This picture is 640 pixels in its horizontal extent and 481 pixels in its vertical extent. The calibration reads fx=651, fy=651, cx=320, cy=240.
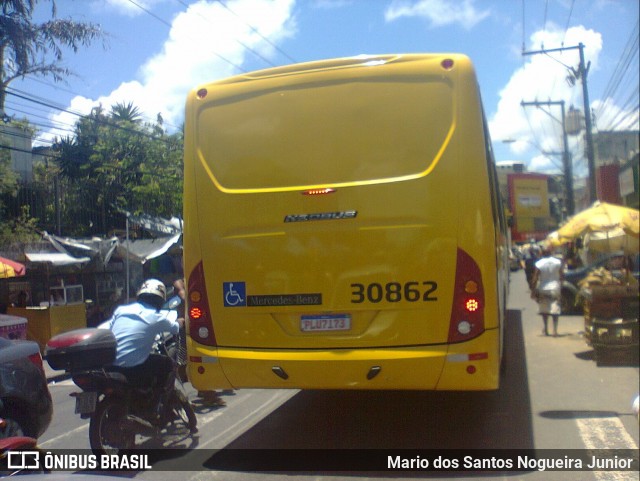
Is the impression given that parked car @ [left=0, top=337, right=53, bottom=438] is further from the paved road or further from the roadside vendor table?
the roadside vendor table

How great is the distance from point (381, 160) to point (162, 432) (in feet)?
11.5

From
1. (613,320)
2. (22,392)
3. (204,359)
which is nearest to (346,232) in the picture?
(204,359)

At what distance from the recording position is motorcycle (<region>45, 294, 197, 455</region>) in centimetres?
543

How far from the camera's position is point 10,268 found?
12.5 m

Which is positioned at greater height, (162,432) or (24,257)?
(24,257)

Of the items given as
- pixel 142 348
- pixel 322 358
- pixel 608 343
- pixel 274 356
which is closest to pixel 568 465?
pixel 322 358

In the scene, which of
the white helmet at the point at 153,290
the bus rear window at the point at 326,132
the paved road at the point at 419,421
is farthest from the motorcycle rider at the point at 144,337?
the bus rear window at the point at 326,132

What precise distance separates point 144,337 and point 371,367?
6.95 feet

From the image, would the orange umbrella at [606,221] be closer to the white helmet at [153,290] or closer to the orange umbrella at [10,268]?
the white helmet at [153,290]

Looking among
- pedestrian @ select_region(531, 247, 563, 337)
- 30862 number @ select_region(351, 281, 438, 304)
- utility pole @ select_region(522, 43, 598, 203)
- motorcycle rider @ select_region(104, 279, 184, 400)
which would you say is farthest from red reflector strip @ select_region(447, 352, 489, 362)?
utility pole @ select_region(522, 43, 598, 203)

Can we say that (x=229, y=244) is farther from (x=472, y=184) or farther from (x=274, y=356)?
(x=472, y=184)

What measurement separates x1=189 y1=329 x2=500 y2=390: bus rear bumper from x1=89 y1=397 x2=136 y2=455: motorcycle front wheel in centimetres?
90

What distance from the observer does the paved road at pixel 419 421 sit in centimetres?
591

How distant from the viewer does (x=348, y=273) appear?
5375mm
